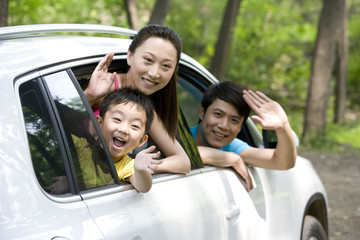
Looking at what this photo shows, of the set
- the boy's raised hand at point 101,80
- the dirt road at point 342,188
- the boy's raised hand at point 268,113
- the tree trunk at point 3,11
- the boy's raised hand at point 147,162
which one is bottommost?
the dirt road at point 342,188

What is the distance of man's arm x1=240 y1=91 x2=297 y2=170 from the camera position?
3053 millimetres

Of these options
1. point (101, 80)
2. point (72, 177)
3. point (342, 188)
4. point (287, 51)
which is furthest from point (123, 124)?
point (287, 51)

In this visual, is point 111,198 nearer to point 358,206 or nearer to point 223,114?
point 223,114

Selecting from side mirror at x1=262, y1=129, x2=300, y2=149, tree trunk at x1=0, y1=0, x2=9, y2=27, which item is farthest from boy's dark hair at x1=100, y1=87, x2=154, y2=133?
tree trunk at x1=0, y1=0, x2=9, y2=27

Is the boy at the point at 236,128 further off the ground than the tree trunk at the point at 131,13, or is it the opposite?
the tree trunk at the point at 131,13

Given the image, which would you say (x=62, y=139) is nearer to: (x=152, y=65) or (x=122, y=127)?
(x=122, y=127)

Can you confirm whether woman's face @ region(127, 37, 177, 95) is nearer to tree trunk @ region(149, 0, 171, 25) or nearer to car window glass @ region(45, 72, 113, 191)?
car window glass @ region(45, 72, 113, 191)

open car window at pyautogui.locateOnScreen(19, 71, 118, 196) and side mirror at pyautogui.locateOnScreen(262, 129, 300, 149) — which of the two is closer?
open car window at pyautogui.locateOnScreen(19, 71, 118, 196)

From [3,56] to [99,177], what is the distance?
23.2 inches

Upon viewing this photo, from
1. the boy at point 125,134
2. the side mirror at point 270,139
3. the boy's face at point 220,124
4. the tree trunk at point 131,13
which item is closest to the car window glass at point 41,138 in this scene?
the boy at point 125,134

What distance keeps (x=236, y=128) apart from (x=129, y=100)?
3.60ft

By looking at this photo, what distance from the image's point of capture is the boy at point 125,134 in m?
2.08

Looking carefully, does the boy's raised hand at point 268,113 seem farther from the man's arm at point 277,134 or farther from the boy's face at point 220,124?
the boy's face at point 220,124

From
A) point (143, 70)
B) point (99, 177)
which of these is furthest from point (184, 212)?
point (143, 70)
